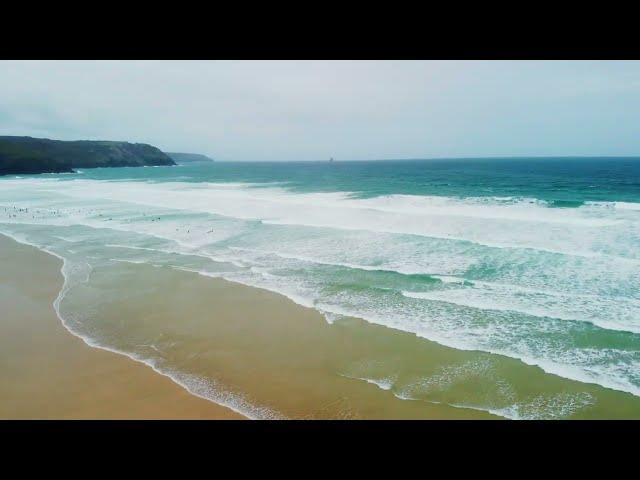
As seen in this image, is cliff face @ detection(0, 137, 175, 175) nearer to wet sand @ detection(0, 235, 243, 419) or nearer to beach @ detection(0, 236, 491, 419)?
beach @ detection(0, 236, 491, 419)

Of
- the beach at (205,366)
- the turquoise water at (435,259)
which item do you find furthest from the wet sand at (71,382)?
the turquoise water at (435,259)

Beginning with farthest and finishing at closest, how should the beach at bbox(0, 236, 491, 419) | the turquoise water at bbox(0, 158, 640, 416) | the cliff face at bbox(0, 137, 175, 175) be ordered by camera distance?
the cliff face at bbox(0, 137, 175, 175), the turquoise water at bbox(0, 158, 640, 416), the beach at bbox(0, 236, 491, 419)

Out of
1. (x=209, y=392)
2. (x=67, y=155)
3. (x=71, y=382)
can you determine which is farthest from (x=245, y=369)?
(x=67, y=155)

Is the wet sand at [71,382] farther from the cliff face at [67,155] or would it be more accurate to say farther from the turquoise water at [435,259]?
the cliff face at [67,155]

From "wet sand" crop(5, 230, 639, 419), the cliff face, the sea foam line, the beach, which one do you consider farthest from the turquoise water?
the cliff face

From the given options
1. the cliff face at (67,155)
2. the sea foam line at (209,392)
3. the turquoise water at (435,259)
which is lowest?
the sea foam line at (209,392)
